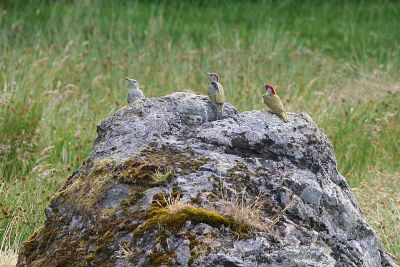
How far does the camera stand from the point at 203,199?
440 cm

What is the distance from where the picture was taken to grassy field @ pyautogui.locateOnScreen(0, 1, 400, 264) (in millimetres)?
8570

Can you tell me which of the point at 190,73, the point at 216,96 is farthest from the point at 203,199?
the point at 190,73

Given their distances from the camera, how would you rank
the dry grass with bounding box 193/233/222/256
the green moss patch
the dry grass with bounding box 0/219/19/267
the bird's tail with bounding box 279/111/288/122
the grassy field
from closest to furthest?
the dry grass with bounding box 193/233/222/256
the green moss patch
the bird's tail with bounding box 279/111/288/122
the dry grass with bounding box 0/219/19/267
the grassy field

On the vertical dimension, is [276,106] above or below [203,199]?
above

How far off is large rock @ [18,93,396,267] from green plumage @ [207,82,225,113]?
0.16 ft

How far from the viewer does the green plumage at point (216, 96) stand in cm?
499

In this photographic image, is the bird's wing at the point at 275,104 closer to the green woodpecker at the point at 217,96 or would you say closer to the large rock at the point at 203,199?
the large rock at the point at 203,199

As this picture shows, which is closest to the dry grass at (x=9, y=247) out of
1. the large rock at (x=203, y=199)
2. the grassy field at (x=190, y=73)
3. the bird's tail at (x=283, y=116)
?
the grassy field at (x=190, y=73)

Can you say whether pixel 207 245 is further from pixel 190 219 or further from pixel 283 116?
pixel 283 116

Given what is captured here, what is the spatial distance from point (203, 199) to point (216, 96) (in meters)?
0.79

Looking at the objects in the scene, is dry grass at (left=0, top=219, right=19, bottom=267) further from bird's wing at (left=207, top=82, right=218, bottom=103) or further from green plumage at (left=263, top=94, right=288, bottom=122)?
green plumage at (left=263, top=94, right=288, bottom=122)

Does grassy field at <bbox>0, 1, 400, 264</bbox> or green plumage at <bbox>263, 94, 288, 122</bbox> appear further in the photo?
grassy field at <bbox>0, 1, 400, 264</bbox>

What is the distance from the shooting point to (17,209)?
7504 millimetres

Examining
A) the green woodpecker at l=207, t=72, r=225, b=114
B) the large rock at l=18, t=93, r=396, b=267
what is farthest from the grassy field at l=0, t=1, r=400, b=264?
the green woodpecker at l=207, t=72, r=225, b=114
